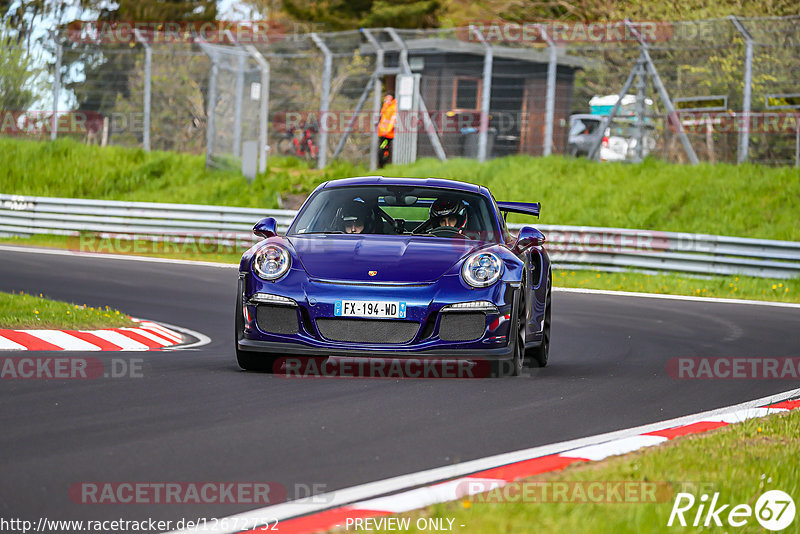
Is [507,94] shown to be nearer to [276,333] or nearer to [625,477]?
[276,333]

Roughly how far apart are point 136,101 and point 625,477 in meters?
24.8

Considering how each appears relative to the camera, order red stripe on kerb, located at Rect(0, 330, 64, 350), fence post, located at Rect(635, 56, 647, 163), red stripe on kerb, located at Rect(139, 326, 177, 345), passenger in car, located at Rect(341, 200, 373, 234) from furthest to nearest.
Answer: fence post, located at Rect(635, 56, 647, 163), red stripe on kerb, located at Rect(139, 326, 177, 345), red stripe on kerb, located at Rect(0, 330, 64, 350), passenger in car, located at Rect(341, 200, 373, 234)

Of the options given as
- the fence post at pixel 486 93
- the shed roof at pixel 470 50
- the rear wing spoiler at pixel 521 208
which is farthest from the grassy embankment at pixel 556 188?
the rear wing spoiler at pixel 521 208

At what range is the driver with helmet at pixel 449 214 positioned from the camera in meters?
8.83

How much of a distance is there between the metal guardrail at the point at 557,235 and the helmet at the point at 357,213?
1098 cm

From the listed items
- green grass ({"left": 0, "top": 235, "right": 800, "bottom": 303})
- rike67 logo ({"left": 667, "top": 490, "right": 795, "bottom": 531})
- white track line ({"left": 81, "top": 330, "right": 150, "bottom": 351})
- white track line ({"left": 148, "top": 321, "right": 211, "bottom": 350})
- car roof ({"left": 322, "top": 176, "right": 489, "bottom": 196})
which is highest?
car roof ({"left": 322, "top": 176, "right": 489, "bottom": 196})

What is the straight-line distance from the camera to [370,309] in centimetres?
748

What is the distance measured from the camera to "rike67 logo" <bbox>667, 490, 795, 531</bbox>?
4.08 m

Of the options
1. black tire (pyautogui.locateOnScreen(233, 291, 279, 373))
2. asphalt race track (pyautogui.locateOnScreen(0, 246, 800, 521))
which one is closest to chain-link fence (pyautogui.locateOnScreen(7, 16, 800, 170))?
asphalt race track (pyautogui.locateOnScreen(0, 246, 800, 521))

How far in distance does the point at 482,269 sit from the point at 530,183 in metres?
17.2

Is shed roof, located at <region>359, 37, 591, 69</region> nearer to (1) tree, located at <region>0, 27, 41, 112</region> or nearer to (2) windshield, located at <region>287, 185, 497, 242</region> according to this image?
(1) tree, located at <region>0, 27, 41, 112</region>

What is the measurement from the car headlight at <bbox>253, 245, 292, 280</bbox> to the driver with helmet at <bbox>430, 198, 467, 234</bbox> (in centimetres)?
139

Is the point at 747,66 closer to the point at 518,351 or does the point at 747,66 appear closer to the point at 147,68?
the point at 147,68

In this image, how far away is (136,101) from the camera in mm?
28234
